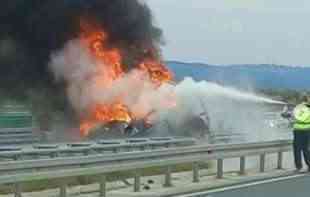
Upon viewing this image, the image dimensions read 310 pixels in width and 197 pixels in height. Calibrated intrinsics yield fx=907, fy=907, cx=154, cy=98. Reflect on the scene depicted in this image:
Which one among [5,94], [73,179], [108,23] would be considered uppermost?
[108,23]

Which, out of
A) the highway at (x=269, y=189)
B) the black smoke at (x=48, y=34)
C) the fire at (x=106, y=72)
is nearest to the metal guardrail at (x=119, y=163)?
the highway at (x=269, y=189)

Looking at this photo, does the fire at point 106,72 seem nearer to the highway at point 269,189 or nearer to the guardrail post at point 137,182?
the highway at point 269,189

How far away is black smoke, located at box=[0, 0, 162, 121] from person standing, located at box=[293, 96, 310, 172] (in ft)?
44.6

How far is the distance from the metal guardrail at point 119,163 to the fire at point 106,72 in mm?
11415

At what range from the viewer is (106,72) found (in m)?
33.0

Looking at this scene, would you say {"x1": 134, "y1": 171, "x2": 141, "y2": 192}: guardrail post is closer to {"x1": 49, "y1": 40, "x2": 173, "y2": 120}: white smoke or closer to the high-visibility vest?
the high-visibility vest

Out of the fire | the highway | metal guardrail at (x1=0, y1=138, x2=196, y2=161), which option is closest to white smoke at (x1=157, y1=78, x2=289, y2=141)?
the fire

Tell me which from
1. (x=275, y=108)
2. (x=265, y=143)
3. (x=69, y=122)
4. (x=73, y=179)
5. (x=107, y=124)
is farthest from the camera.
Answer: (x=275, y=108)

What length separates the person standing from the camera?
2092 centimetres

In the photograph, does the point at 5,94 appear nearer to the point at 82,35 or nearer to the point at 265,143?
the point at 82,35

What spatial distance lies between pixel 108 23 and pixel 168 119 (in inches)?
199

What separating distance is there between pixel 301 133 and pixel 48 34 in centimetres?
1616

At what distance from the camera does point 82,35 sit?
1355 inches

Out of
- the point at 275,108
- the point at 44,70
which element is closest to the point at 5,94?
the point at 44,70
